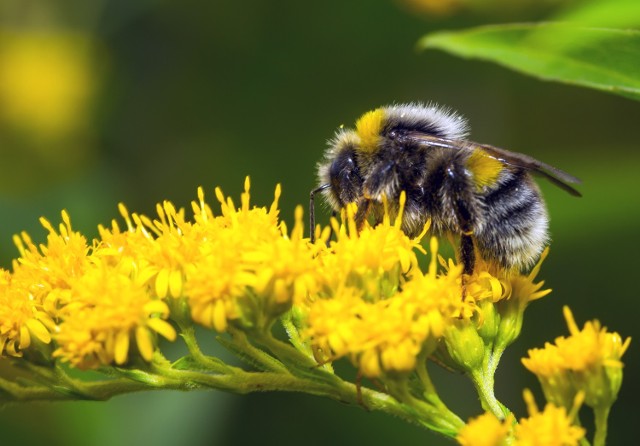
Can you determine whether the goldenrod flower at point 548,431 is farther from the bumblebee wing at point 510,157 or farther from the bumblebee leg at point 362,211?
the bumblebee leg at point 362,211

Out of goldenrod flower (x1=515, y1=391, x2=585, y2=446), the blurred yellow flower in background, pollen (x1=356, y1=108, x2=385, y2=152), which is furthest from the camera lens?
the blurred yellow flower in background

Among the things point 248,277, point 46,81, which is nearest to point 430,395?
point 248,277

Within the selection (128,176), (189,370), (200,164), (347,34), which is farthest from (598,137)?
(189,370)

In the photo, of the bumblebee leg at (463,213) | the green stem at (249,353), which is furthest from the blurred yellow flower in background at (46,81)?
the green stem at (249,353)

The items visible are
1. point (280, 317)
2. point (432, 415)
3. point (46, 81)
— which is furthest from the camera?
point (46, 81)

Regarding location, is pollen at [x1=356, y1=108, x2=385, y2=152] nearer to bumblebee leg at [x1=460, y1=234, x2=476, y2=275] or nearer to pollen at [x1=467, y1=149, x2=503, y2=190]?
pollen at [x1=467, y1=149, x2=503, y2=190]

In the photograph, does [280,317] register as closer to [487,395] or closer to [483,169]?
[487,395]

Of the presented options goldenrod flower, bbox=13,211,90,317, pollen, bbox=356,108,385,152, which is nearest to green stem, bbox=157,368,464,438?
goldenrod flower, bbox=13,211,90,317
